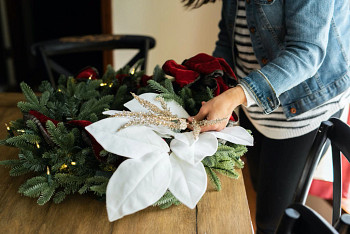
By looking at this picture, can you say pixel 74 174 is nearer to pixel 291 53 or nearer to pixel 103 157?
pixel 103 157

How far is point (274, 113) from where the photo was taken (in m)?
1.02

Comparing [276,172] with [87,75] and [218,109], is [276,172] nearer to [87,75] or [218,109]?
[218,109]

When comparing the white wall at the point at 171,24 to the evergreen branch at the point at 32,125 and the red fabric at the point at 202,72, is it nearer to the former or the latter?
the red fabric at the point at 202,72

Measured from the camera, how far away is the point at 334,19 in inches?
35.0

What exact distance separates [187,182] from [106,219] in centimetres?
18

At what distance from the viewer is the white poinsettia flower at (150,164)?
0.59m

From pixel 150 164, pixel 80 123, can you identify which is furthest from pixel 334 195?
pixel 80 123

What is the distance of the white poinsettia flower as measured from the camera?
0.59m

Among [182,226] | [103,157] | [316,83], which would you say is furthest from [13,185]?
[316,83]

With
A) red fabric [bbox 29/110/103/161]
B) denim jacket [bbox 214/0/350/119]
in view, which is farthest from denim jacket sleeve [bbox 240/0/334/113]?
red fabric [bbox 29/110/103/161]

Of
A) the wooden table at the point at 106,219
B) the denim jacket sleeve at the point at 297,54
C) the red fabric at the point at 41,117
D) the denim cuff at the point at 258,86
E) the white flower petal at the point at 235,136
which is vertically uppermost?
the denim jacket sleeve at the point at 297,54

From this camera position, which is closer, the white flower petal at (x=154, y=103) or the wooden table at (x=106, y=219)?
the wooden table at (x=106, y=219)

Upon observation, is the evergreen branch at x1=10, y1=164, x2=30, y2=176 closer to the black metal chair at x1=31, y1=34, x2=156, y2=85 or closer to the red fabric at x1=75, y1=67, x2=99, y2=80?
the red fabric at x1=75, y1=67, x2=99, y2=80

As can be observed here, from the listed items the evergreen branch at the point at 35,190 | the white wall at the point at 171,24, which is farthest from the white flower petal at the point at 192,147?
the white wall at the point at 171,24
